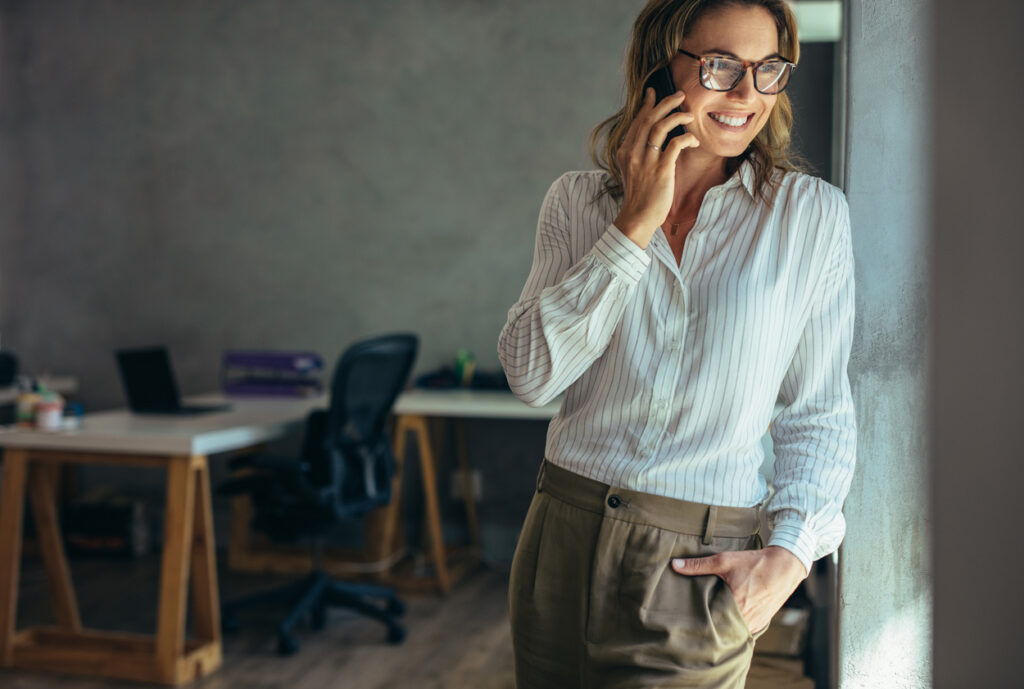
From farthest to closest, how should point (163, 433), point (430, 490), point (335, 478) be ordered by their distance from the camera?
point (430, 490) < point (335, 478) < point (163, 433)

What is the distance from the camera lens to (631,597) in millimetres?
989

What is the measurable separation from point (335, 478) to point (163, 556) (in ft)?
2.05

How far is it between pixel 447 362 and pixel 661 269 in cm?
349

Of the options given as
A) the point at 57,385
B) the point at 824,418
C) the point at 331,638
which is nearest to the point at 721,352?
the point at 824,418

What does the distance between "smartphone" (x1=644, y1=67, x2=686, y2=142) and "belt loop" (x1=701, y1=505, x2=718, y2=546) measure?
1.36 feet

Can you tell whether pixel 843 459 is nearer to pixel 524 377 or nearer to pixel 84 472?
pixel 524 377

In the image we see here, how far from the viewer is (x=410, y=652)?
3.17 meters

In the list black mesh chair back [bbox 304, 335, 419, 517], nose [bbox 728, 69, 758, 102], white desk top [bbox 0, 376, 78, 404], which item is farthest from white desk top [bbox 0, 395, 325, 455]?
nose [bbox 728, 69, 758, 102]

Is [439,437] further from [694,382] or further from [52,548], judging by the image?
[694,382]

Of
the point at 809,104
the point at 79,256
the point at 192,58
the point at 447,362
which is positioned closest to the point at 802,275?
the point at 809,104

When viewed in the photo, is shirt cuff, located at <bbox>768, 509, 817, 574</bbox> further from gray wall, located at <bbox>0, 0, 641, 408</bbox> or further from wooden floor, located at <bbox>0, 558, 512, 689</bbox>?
gray wall, located at <bbox>0, 0, 641, 408</bbox>

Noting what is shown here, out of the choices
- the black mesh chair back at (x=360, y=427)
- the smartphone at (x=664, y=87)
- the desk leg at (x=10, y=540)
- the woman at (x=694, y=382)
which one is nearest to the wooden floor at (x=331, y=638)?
the desk leg at (x=10, y=540)

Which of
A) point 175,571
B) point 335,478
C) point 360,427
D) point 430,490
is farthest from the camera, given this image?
point 430,490

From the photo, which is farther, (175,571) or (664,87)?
(175,571)
